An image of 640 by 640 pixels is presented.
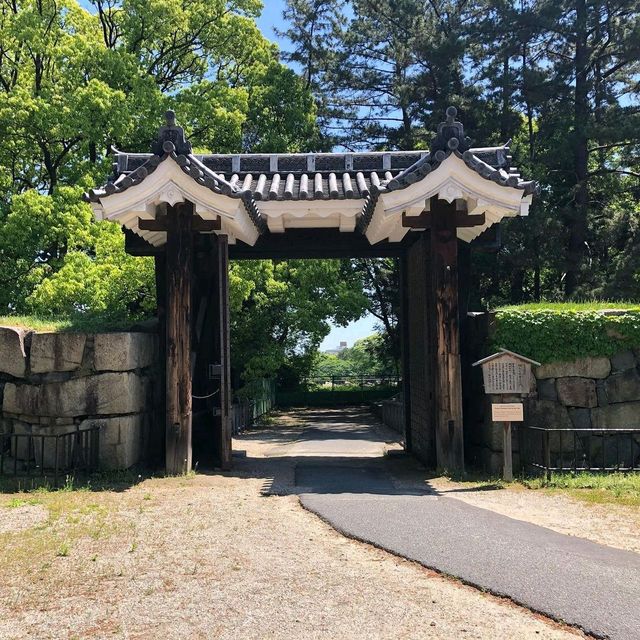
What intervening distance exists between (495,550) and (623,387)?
4.46 meters

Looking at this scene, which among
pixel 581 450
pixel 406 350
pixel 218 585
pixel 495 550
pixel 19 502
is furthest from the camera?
pixel 406 350

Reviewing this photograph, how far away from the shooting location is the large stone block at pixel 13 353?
776 cm

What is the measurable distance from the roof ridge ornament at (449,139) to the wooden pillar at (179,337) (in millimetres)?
3246

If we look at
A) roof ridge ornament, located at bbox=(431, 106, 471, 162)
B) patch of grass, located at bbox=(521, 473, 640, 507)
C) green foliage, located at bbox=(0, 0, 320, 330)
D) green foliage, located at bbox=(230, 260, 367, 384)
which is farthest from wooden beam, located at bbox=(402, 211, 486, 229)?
green foliage, located at bbox=(230, 260, 367, 384)

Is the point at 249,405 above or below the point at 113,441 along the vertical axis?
below

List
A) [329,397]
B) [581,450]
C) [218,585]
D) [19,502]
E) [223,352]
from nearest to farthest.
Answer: [218,585]
[19,502]
[581,450]
[223,352]
[329,397]

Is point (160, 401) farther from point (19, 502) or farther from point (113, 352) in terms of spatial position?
point (19, 502)

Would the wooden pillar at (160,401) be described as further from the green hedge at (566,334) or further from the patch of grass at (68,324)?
the green hedge at (566,334)

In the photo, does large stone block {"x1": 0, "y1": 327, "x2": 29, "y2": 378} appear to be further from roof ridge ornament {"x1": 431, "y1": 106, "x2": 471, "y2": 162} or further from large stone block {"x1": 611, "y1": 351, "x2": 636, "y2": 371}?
large stone block {"x1": 611, "y1": 351, "x2": 636, "y2": 371}

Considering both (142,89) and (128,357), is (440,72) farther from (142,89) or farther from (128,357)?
(128,357)

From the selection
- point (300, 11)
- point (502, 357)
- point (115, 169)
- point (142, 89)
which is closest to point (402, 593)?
point (502, 357)

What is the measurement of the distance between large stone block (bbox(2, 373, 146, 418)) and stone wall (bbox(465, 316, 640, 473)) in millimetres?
4725

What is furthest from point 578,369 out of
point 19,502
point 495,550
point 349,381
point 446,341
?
point 349,381

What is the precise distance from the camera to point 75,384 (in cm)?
770
